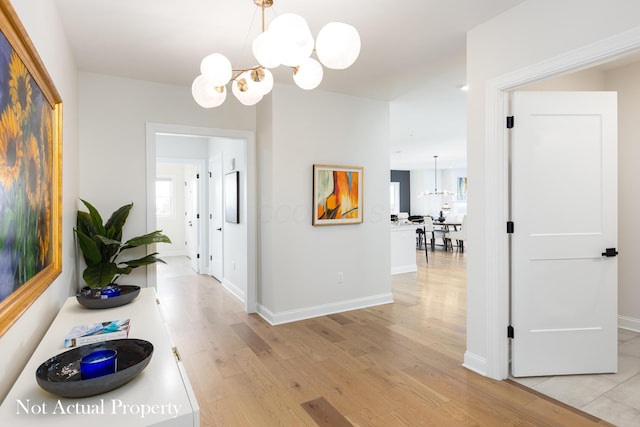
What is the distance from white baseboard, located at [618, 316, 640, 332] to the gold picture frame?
15.4ft

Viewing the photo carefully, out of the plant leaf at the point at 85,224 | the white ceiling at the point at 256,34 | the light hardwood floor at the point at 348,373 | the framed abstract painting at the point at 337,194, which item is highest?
the white ceiling at the point at 256,34

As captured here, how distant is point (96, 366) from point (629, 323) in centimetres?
448

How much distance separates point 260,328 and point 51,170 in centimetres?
245

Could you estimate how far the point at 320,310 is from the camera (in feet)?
13.4

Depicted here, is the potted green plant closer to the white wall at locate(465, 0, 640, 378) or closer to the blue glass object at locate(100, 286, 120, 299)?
the blue glass object at locate(100, 286, 120, 299)

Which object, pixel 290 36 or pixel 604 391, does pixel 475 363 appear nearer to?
pixel 604 391

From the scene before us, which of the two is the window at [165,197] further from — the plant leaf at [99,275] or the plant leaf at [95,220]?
the plant leaf at [99,275]

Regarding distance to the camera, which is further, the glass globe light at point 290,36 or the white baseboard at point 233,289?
the white baseboard at point 233,289

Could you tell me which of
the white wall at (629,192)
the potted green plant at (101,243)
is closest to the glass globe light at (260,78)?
the potted green plant at (101,243)

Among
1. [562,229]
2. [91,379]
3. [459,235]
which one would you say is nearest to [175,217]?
[459,235]

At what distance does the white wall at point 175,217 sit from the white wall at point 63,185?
5991mm

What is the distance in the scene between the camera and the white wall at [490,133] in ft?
7.21

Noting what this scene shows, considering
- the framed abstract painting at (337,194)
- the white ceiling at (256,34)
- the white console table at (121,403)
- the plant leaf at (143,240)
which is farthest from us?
the framed abstract painting at (337,194)

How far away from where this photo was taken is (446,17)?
248 cm
